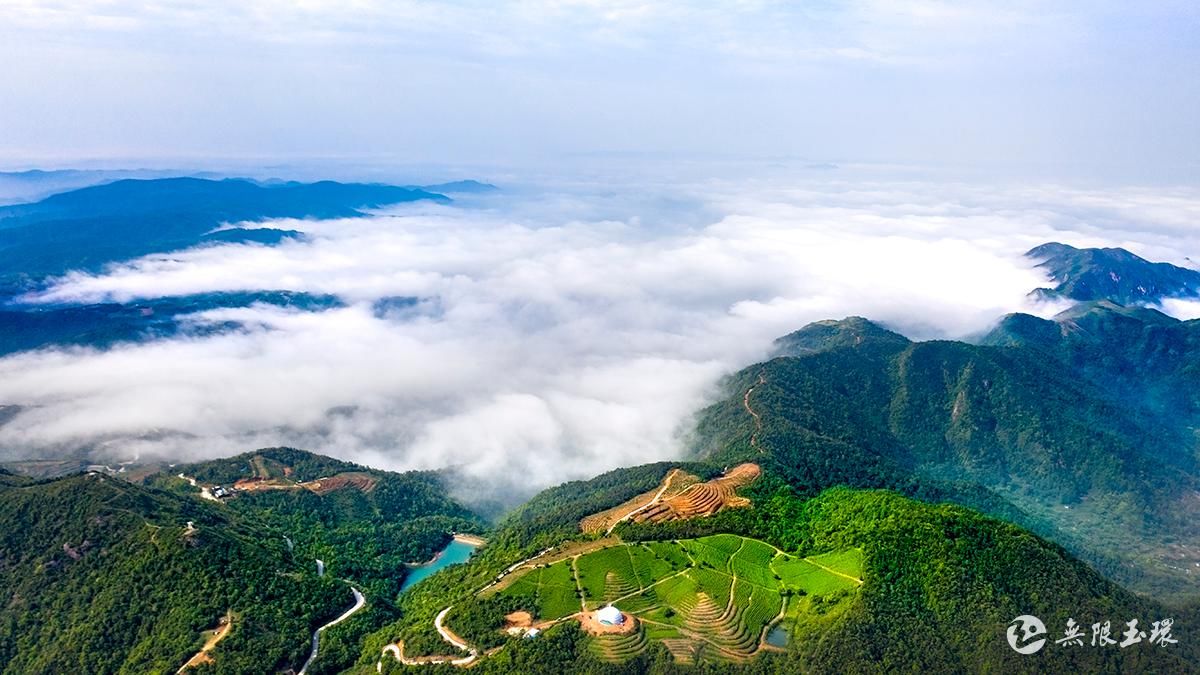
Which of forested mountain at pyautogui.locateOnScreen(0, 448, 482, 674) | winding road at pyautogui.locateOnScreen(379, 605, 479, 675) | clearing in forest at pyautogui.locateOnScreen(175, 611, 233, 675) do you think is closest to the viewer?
winding road at pyautogui.locateOnScreen(379, 605, 479, 675)

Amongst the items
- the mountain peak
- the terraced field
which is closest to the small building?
the terraced field

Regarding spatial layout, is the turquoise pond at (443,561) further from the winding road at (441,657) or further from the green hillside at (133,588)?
the winding road at (441,657)

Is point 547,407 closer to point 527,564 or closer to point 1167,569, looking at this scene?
point 527,564

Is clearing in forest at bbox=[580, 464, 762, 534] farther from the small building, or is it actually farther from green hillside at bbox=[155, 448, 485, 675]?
green hillside at bbox=[155, 448, 485, 675]

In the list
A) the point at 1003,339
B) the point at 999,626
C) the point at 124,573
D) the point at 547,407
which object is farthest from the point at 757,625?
the point at 1003,339

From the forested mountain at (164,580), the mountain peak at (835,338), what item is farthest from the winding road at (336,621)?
the mountain peak at (835,338)

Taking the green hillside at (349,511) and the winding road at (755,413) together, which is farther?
the winding road at (755,413)
